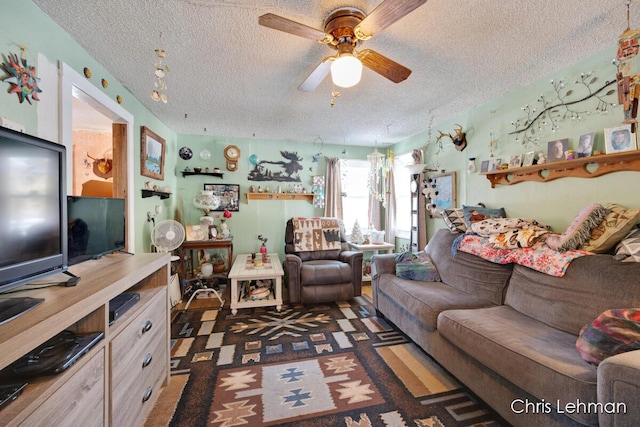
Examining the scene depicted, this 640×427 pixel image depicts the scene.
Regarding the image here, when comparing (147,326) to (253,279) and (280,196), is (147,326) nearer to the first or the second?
(253,279)

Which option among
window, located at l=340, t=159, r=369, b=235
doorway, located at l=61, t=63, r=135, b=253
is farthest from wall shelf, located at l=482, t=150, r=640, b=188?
→ doorway, located at l=61, t=63, r=135, b=253

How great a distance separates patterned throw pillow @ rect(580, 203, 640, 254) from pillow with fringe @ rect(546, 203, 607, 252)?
1.0 inches

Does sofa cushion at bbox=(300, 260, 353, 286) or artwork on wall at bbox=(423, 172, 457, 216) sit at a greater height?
artwork on wall at bbox=(423, 172, 457, 216)

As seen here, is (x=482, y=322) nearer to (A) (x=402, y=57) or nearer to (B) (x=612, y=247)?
(B) (x=612, y=247)

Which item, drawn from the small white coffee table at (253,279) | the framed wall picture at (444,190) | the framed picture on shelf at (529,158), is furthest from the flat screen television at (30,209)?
the framed wall picture at (444,190)

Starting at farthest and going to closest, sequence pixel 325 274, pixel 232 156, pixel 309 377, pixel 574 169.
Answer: pixel 232 156 < pixel 325 274 < pixel 574 169 < pixel 309 377

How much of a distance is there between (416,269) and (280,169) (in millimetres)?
2671

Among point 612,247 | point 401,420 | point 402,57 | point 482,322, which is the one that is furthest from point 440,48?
point 401,420

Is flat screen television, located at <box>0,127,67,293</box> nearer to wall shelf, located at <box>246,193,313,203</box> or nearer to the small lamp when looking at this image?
the small lamp

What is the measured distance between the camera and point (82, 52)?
1.77 metres

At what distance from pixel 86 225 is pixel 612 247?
316cm

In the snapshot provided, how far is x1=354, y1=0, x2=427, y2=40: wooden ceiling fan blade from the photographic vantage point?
1120 millimetres

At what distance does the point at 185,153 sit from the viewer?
3906 millimetres

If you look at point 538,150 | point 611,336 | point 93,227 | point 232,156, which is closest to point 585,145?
point 538,150
